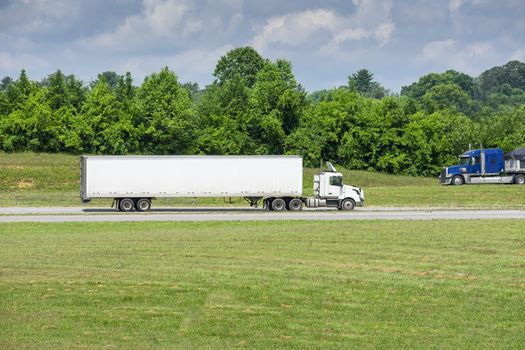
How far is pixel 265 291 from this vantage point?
69.0ft

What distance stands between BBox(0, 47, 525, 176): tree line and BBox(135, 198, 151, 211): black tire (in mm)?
38953

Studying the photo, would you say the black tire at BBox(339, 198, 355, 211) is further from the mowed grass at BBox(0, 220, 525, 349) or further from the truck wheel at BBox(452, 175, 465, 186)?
the truck wheel at BBox(452, 175, 465, 186)

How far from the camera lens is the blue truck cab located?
75.2 metres

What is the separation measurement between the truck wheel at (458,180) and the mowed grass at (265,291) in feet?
136

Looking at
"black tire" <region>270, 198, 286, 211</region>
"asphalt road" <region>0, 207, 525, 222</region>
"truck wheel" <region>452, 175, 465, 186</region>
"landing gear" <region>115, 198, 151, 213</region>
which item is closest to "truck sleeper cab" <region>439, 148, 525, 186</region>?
"truck wheel" <region>452, 175, 465, 186</region>

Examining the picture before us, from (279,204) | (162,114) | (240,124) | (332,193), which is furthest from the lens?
(240,124)

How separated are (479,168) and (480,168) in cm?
9

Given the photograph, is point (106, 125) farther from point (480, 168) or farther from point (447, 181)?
point (480, 168)

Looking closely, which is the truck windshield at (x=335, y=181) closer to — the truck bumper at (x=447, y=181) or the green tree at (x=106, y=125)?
the truck bumper at (x=447, y=181)

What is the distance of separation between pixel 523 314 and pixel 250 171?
121 feet

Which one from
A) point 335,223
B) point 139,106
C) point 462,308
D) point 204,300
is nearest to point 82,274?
point 204,300

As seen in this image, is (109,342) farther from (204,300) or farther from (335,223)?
(335,223)

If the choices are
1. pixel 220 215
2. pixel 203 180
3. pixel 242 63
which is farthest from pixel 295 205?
pixel 242 63

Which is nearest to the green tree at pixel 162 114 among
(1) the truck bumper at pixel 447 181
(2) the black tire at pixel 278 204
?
(1) the truck bumper at pixel 447 181
